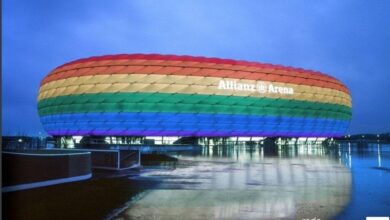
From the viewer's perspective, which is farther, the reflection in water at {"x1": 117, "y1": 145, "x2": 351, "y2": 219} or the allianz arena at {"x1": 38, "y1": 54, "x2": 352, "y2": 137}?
the allianz arena at {"x1": 38, "y1": 54, "x2": 352, "y2": 137}

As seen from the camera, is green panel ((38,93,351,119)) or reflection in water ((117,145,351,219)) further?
green panel ((38,93,351,119))

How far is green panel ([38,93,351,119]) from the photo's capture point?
2621 inches

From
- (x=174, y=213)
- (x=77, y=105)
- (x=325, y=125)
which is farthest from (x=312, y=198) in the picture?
(x=325, y=125)

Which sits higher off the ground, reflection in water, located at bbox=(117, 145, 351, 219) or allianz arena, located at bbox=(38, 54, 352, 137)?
allianz arena, located at bbox=(38, 54, 352, 137)

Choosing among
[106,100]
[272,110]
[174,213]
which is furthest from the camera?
[272,110]

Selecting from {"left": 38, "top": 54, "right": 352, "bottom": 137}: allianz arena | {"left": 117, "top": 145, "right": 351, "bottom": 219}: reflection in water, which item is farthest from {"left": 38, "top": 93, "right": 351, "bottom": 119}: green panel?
{"left": 117, "top": 145, "right": 351, "bottom": 219}: reflection in water

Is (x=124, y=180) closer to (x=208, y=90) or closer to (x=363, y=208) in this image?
(x=363, y=208)

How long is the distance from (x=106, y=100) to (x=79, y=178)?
4996cm

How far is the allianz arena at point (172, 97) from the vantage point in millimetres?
66500

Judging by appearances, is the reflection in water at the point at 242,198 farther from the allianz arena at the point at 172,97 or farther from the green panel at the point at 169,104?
the allianz arena at the point at 172,97

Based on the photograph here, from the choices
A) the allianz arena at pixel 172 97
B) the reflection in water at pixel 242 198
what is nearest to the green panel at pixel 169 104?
the allianz arena at pixel 172 97

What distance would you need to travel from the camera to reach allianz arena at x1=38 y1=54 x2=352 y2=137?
6650 centimetres

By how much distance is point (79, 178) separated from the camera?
18.3 m

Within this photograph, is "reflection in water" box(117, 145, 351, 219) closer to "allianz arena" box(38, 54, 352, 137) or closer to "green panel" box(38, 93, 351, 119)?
"green panel" box(38, 93, 351, 119)
